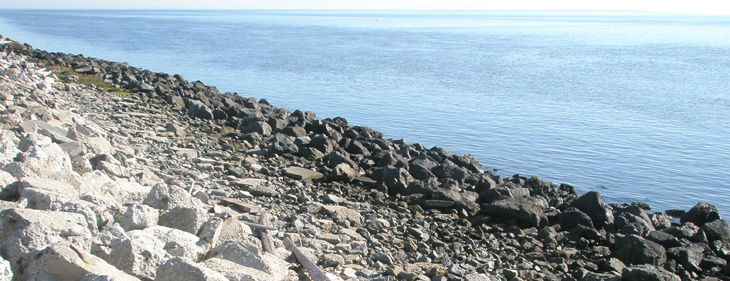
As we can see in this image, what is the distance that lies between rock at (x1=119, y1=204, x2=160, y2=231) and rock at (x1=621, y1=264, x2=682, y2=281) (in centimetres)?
577

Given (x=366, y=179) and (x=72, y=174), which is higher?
(x=72, y=174)

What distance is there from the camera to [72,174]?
6688 mm

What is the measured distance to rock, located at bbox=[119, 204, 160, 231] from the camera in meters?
5.82

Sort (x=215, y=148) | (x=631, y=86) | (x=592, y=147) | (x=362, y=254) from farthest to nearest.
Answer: (x=631, y=86) → (x=592, y=147) → (x=215, y=148) → (x=362, y=254)

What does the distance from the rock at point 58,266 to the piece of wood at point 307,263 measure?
2.23 metres

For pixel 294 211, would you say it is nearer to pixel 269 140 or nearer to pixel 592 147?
pixel 269 140

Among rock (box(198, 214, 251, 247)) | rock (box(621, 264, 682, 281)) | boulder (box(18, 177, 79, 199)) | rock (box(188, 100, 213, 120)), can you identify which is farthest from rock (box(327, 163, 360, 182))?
rock (box(188, 100, 213, 120))

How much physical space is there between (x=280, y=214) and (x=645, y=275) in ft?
16.5

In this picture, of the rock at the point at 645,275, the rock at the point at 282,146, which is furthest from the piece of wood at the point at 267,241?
the rock at the point at 282,146

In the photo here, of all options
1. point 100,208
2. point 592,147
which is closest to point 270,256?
point 100,208

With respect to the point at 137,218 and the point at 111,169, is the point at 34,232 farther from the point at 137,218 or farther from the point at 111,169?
the point at 111,169

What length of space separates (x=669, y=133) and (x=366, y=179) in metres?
14.5

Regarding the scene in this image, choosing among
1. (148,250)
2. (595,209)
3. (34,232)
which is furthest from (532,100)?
(34,232)

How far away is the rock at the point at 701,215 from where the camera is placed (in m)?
11.3
